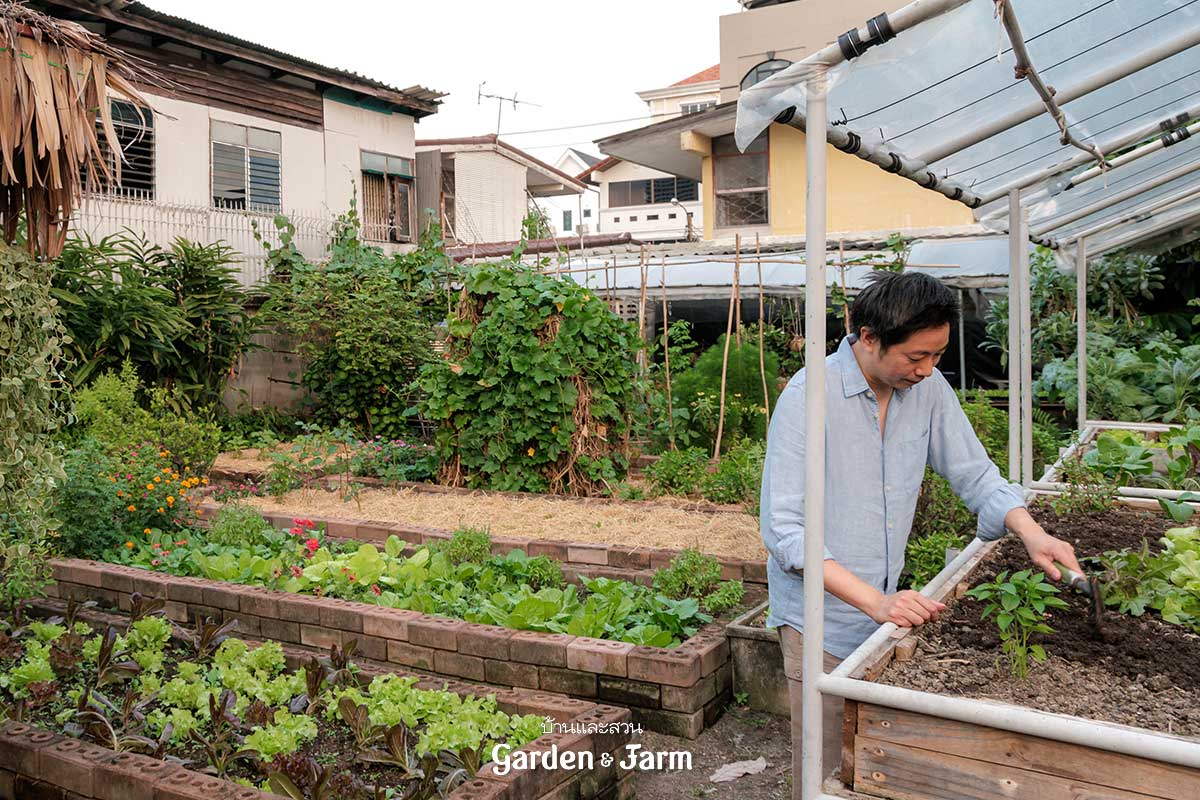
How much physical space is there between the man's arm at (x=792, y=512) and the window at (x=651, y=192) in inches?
1232

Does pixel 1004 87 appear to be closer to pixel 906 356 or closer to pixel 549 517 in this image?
pixel 906 356

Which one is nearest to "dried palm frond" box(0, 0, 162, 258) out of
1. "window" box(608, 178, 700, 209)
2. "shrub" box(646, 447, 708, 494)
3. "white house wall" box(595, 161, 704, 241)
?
"shrub" box(646, 447, 708, 494)

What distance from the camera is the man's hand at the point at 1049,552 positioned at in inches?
93.4

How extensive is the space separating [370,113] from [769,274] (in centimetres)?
853

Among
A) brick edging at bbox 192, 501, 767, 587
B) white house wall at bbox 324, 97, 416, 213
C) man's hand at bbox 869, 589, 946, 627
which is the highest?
white house wall at bbox 324, 97, 416, 213

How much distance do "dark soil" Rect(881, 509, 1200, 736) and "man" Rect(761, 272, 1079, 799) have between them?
0.42ft

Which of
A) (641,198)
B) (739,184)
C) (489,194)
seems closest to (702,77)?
(641,198)

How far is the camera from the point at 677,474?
24.6ft

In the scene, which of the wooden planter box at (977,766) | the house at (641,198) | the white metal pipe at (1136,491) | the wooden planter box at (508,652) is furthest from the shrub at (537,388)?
the house at (641,198)

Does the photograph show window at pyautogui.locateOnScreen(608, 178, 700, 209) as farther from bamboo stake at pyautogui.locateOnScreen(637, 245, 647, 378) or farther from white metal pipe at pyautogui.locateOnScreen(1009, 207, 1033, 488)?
white metal pipe at pyautogui.locateOnScreen(1009, 207, 1033, 488)

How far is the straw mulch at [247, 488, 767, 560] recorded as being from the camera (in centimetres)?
596

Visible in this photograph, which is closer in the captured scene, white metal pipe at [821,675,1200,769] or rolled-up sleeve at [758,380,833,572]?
white metal pipe at [821,675,1200,769]

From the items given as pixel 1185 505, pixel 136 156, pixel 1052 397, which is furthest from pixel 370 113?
pixel 1185 505

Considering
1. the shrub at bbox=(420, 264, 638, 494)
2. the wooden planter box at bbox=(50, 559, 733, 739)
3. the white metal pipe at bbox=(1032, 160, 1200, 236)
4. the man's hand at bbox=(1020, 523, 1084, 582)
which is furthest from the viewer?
the shrub at bbox=(420, 264, 638, 494)
